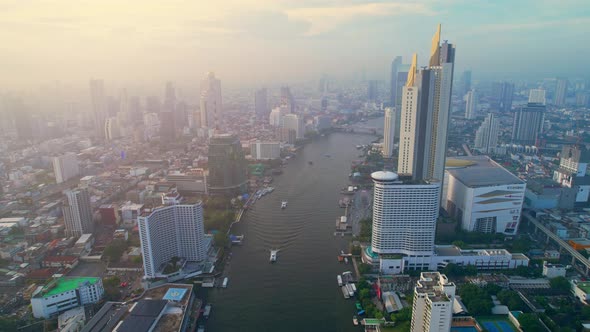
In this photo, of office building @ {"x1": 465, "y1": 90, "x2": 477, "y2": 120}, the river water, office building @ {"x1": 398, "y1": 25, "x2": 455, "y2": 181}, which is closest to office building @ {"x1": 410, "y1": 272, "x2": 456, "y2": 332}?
the river water

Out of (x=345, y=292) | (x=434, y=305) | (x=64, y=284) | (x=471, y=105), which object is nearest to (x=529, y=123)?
(x=471, y=105)

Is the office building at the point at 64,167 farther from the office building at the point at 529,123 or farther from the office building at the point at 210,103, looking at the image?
the office building at the point at 529,123

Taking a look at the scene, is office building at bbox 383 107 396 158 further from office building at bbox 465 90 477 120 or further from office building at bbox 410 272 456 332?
office building at bbox 410 272 456 332

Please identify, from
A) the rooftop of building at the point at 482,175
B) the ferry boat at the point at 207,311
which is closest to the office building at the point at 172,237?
the ferry boat at the point at 207,311

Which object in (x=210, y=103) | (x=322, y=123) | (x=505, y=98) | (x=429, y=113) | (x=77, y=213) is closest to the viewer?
(x=77, y=213)

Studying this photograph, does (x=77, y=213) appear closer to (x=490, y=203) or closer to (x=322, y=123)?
(x=490, y=203)

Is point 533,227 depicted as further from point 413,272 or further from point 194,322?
point 194,322
